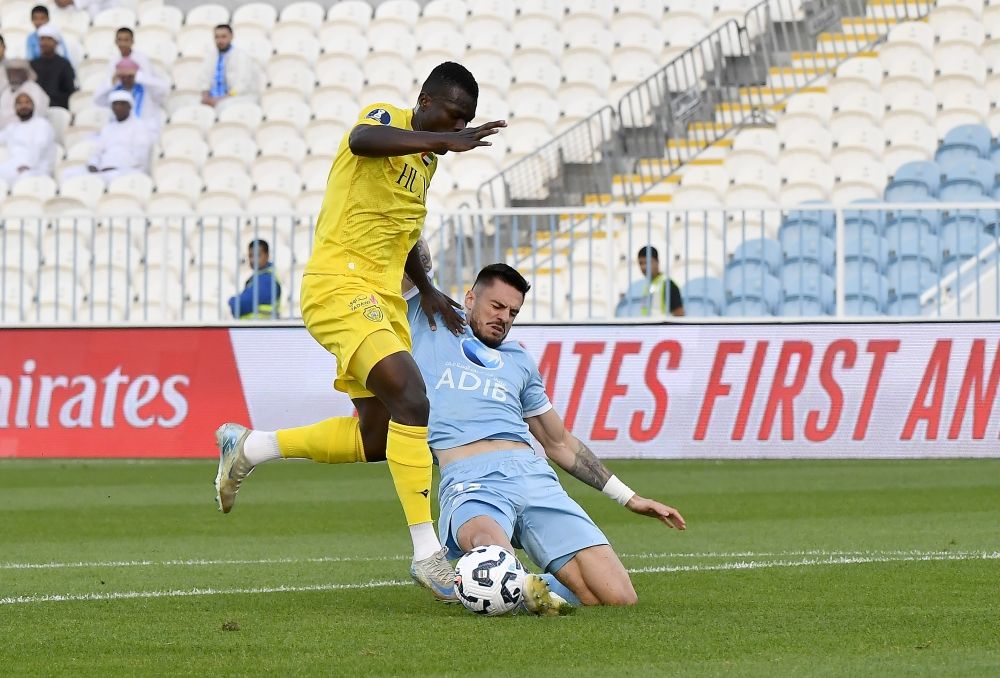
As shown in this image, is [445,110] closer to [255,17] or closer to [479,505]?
[479,505]

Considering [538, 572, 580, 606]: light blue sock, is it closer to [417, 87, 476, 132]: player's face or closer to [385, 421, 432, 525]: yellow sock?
[385, 421, 432, 525]: yellow sock

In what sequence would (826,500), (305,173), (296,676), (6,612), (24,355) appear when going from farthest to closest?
(305,173)
(24,355)
(826,500)
(6,612)
(296,676)

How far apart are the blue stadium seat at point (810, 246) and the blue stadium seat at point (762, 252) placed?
96mm

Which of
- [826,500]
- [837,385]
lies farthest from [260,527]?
[837,385]

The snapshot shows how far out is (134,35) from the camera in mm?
23594

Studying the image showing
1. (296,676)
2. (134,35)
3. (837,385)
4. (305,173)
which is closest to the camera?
(296,676)

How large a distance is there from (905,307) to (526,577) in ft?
32.3

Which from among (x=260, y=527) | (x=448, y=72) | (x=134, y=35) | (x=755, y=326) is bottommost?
(x=260, y=527)

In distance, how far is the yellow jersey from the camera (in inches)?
273

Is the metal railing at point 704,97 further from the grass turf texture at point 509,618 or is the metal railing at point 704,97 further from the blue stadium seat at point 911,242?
the grass turf texture at point 509,618

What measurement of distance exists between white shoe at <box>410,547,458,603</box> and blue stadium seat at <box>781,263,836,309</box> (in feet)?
30.6

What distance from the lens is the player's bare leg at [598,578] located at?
6402 mm

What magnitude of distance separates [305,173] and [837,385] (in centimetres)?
812

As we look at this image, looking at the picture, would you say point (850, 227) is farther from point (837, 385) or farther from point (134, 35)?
point (134, 35)
